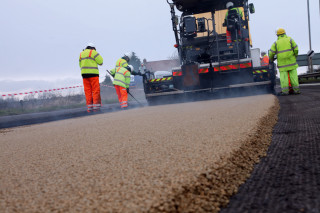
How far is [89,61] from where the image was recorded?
7.08m

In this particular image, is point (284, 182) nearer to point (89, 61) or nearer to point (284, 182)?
point (284, 182)

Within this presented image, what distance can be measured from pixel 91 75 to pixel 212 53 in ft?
10.5

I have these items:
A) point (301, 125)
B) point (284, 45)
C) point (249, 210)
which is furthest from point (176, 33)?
point (249, 210)

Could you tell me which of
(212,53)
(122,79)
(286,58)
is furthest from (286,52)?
(122,79)

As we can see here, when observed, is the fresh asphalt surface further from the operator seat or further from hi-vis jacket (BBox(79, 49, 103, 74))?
the operator seat

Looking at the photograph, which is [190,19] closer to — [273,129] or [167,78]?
[167,78]

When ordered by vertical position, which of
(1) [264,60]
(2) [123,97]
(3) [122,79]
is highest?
(1) [264,60]

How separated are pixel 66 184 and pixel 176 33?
7574 millimetres

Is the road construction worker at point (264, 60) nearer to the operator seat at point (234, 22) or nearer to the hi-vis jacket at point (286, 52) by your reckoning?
the operator seat at point (234, 22)

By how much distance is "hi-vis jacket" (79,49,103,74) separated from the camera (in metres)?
7.05

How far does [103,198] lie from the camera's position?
0.77m

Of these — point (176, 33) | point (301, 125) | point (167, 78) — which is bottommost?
point (301, 125)

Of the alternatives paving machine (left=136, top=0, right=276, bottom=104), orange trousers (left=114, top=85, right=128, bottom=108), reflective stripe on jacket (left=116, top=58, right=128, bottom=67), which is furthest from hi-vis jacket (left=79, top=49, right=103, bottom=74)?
paving machine (left=136, top=0, right=276, bottom=104)

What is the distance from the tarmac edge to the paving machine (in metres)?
6.70
